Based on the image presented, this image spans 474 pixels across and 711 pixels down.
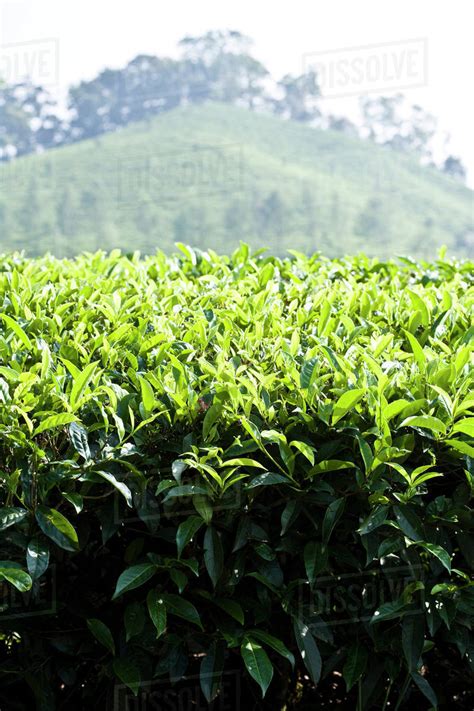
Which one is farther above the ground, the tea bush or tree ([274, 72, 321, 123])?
tree ([274, 72, 321, 123])

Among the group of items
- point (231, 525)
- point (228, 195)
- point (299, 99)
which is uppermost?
point (299, 99)

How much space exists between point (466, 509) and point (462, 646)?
30cm

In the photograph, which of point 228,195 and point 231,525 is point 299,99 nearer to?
point 228,195

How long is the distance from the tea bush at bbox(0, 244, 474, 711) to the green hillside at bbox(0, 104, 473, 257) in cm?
2855

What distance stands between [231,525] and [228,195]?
1300 inches

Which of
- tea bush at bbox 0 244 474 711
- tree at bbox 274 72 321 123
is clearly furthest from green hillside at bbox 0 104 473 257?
tea bush at bbox 0 244 474 711

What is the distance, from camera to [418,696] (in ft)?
7.20

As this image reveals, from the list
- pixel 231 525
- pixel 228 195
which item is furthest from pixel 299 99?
pixel 231 525

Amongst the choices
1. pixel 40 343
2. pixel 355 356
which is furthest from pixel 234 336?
pixel 40 343

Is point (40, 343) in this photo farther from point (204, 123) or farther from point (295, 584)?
point (204, 123)

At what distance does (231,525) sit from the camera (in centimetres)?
178

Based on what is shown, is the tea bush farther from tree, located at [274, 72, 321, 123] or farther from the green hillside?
tree, located at [274, 72, 321, 123]

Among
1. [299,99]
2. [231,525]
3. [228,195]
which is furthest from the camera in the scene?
[299,99]

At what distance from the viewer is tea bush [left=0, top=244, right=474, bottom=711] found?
1.72m
